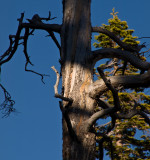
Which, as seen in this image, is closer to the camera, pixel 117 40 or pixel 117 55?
pixel 117 55

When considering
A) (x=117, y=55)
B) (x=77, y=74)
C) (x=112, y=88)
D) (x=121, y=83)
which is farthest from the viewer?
(x=117, y=55)

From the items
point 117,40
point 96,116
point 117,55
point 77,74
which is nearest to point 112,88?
point 96,116

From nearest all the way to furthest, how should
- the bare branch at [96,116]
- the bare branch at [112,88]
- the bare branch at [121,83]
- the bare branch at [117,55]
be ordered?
the bare branch at [112,88], the bare branch at [96,116], the bare branch at [121,83], the bare branch at [117,55]

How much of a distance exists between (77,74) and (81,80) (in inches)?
4.9

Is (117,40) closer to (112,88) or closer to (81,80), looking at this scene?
(81,80)

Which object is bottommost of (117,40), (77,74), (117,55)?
(77,74)

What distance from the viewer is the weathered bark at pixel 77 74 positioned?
4340 mm

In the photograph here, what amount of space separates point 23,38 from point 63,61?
1.36m

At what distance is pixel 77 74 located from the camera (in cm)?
480

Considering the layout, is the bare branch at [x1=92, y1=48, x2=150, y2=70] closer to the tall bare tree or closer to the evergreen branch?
the tall bare tree

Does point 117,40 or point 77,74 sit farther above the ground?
point 117,40

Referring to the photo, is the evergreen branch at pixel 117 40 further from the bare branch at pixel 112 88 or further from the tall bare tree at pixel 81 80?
the bare branch at pixel 112 88

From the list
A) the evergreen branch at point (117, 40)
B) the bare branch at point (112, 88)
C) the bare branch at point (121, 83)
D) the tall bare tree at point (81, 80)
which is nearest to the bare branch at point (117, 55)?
the tall bare tree at point (81, 80)

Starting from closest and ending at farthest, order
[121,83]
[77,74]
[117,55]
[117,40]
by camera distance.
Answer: [121,83] → [77,74] → [117,55] → [117,40]
